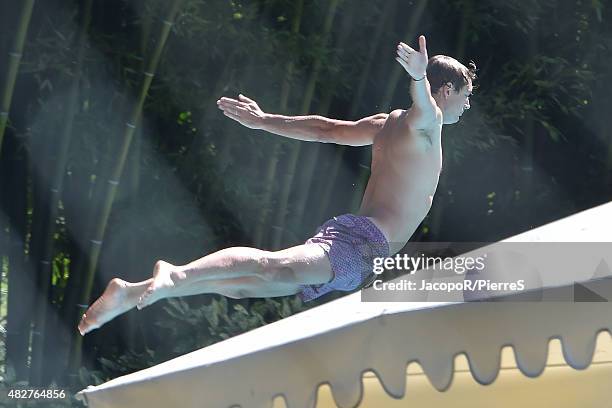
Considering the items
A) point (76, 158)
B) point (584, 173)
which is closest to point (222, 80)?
point (76, 158)

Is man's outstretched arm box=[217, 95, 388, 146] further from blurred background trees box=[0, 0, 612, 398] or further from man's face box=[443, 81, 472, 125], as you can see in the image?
blurred background trees box=[0, 0, 612, 398]

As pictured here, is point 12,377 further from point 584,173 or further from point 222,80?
point 584,173

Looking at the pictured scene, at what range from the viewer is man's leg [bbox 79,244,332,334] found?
2.72m

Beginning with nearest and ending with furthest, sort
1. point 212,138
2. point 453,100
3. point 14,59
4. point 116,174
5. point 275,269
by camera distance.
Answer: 1. point 275,269
2. point 453,100
3. point 14,59
4. point 116,174
5. point 212,138

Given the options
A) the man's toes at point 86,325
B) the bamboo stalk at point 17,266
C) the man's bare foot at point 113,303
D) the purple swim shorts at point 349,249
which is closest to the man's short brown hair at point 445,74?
the purple swim shorts at point 349,249

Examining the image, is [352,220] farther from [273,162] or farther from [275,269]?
[273,162]

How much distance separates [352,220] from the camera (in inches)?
121

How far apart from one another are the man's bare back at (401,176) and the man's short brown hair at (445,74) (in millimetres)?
115

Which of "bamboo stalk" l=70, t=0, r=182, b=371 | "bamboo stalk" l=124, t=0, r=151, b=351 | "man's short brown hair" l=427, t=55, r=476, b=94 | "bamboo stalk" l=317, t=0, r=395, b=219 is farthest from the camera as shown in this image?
"bamboo stalk" l=317, t=0, r=395, b=219

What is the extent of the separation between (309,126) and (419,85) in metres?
0.53

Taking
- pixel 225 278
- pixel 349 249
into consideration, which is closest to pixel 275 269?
pixel 225 278

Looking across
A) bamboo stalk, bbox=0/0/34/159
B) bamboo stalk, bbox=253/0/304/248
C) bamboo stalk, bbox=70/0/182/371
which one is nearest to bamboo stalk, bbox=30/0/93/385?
bamboo stalk, bbox=70/0/182/371

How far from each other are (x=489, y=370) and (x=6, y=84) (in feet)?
8.40

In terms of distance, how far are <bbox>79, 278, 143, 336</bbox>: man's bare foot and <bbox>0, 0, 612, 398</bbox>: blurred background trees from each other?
1.48m
